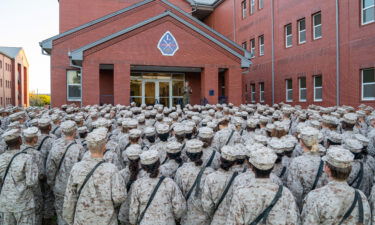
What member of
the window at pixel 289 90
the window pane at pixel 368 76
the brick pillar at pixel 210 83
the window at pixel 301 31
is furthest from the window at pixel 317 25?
the brick pillar at pixel 210 83

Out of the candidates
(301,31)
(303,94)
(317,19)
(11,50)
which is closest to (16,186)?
(303,94)

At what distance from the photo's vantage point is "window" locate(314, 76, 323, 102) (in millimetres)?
20816

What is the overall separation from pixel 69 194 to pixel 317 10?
2140 centimetres

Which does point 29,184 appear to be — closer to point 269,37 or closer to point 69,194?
point 69,194

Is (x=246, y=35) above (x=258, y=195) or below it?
above

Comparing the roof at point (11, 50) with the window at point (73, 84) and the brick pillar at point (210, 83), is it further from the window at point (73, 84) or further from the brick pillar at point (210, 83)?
the brick pillar at point (210, 83)

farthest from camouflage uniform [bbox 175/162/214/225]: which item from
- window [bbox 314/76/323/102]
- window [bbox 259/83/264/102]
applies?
window [bbox 259/83/264/102]

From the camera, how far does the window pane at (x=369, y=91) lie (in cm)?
1666

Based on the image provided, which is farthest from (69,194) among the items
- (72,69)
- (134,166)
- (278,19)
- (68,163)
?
(278,19)

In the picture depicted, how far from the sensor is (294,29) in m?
23.0

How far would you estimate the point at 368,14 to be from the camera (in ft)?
55.0

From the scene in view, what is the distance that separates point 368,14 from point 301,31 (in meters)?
6.13

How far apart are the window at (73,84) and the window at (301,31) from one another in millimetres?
16574

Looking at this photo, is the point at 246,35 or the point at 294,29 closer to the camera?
the point at 294,29
